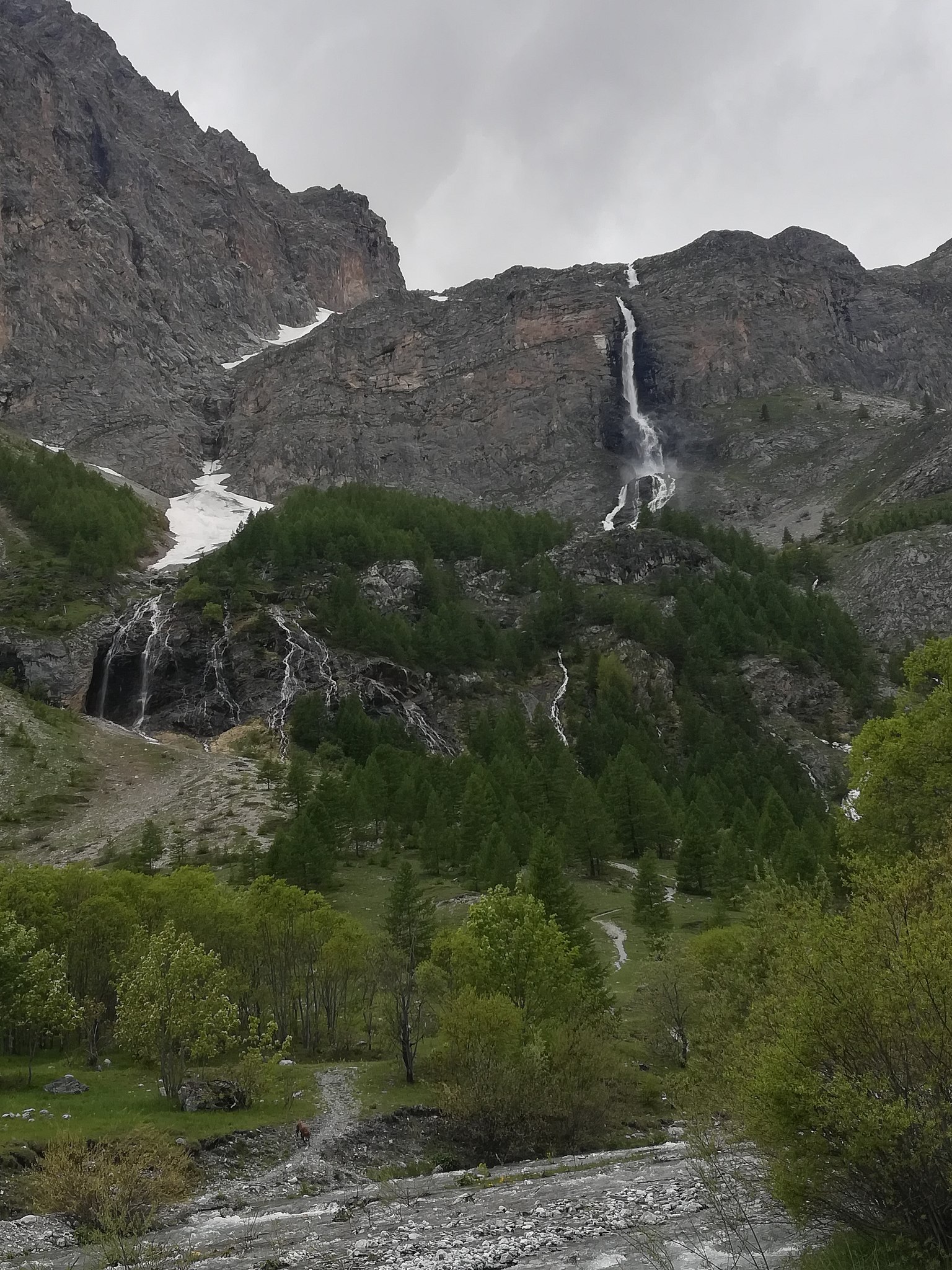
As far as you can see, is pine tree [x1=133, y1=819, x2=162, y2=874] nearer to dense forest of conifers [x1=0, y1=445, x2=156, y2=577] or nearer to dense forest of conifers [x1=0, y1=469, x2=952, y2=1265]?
dense forest of conifers [x1=0, y1=469, x2=952, y2=1265]

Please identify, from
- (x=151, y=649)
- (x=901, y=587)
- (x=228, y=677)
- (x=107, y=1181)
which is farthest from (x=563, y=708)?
(x=107, y=1181)

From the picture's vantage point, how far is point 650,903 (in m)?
60.4

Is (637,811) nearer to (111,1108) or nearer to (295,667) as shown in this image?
(295,667)

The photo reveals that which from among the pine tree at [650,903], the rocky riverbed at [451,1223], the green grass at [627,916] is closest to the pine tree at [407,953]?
the rocky riverbed at [451,1223]

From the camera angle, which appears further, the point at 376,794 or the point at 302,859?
the point at 376,794

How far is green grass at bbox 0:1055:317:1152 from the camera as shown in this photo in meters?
29.0

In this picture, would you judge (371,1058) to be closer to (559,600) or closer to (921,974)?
(921,974)

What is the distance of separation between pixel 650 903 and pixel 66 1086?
1504 inches

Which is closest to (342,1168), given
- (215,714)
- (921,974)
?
(921,974)

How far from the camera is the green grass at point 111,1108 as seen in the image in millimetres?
29016

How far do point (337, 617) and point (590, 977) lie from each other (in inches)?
3663

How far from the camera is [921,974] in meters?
12.8

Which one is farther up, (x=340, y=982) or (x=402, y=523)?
(x=402, y=523)

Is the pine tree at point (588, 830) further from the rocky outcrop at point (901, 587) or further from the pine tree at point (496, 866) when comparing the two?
the rocky outcrop at point (901, 587)
